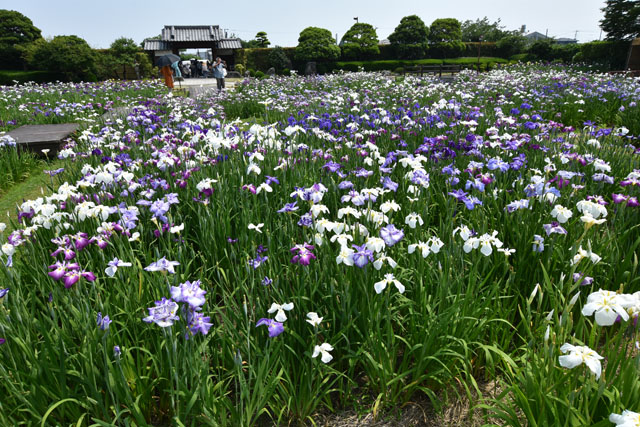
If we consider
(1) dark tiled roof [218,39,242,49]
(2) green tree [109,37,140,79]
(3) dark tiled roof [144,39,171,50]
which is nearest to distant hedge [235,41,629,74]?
(1) dark tiled roof [218,39,242,49]

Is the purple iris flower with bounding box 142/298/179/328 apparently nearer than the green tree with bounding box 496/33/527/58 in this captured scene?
Yes

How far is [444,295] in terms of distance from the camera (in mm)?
2225

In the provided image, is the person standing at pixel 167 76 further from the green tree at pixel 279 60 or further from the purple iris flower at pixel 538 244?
the green tree at pixel 279 60

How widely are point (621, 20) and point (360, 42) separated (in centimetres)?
2280

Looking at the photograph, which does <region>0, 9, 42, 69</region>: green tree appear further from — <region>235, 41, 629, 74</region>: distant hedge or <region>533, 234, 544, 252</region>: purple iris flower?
<region>533, 234, 544, 252</region>: purple iris flower

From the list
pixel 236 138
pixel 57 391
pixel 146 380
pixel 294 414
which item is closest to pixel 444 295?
pixel 294 414

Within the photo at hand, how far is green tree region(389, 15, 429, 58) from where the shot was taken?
43.6 metres

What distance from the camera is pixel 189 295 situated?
5.28 ft

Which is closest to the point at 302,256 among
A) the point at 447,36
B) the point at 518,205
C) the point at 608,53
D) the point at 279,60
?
the point at 518,205

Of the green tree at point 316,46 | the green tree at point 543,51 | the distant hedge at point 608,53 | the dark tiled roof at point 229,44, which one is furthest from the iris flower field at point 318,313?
the dark tiled roof at point 229,44

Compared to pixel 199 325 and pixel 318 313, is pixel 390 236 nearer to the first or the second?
pixel 318 313

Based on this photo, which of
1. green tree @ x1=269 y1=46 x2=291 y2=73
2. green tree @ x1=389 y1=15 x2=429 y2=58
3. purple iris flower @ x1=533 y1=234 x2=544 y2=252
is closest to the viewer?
purple iris flower @ x1=533 y1=234 x2=544 y2=252

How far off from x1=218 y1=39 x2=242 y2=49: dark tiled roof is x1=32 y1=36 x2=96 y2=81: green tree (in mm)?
19740

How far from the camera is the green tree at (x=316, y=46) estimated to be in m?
39.0
